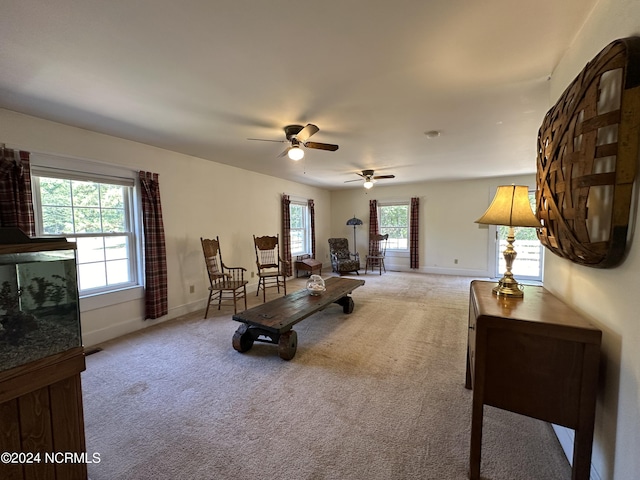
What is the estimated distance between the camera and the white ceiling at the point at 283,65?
53.6 inches

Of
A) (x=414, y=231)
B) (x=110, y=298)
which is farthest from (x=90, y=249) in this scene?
(x=414, y=231)

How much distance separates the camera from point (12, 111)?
8.04ft

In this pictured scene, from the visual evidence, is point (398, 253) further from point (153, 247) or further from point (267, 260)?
point (153, 247)

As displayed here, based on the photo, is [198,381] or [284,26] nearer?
[284,26]

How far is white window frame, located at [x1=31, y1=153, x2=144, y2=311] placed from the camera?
2.65 metres

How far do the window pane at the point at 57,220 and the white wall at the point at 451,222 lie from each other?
5.89 m

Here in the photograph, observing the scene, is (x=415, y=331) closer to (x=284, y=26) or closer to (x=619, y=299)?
(x=619, y=299)

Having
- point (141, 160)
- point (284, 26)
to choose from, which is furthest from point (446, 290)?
point (141, 160)

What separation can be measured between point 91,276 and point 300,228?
4.41m

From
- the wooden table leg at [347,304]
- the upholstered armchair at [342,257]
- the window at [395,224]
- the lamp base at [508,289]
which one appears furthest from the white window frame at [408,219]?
the lamp base at [508,289]

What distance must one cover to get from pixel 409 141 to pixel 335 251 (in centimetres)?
397

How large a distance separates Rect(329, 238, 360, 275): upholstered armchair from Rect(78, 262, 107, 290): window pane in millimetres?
4584

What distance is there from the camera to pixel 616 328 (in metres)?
1.08

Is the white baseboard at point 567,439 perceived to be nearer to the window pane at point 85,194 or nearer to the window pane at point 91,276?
the window pane at point 91,276
